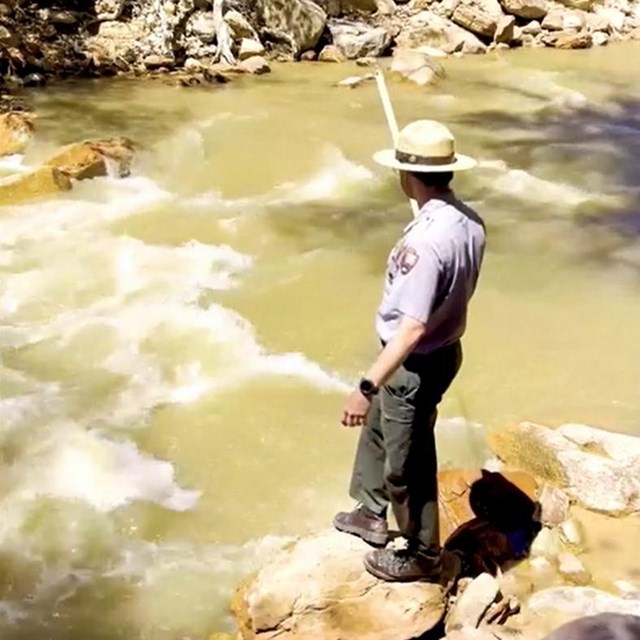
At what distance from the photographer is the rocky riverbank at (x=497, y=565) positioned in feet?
13.4

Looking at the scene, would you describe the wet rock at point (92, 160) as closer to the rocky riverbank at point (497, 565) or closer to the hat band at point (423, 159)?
the rocky riverbank at point (497, 565)

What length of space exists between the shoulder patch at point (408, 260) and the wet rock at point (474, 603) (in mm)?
1507

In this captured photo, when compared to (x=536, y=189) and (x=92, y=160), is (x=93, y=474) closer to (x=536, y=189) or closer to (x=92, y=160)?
(x=92, y=160)

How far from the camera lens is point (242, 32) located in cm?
1534

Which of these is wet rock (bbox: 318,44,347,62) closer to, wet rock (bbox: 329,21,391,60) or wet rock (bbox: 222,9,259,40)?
wet rock (bbox: 329,21,391,60)

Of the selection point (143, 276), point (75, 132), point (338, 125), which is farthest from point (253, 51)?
point (143, 276)

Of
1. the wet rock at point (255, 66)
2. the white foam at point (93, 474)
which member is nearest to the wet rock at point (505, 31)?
the wet rock at point (255, 66)

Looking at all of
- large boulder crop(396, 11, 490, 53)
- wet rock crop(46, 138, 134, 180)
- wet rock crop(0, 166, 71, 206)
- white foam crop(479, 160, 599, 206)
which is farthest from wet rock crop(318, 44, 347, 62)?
wet rock crop(0, 166, 71, 206)

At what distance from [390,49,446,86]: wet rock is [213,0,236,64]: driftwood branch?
243cm

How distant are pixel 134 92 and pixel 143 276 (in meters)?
5.98

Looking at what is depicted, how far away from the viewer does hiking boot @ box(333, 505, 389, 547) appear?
13.8 ft

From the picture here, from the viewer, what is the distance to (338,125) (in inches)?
477

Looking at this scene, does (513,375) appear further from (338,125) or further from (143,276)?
(338,125)

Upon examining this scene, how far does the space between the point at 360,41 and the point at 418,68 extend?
6.47 feet
